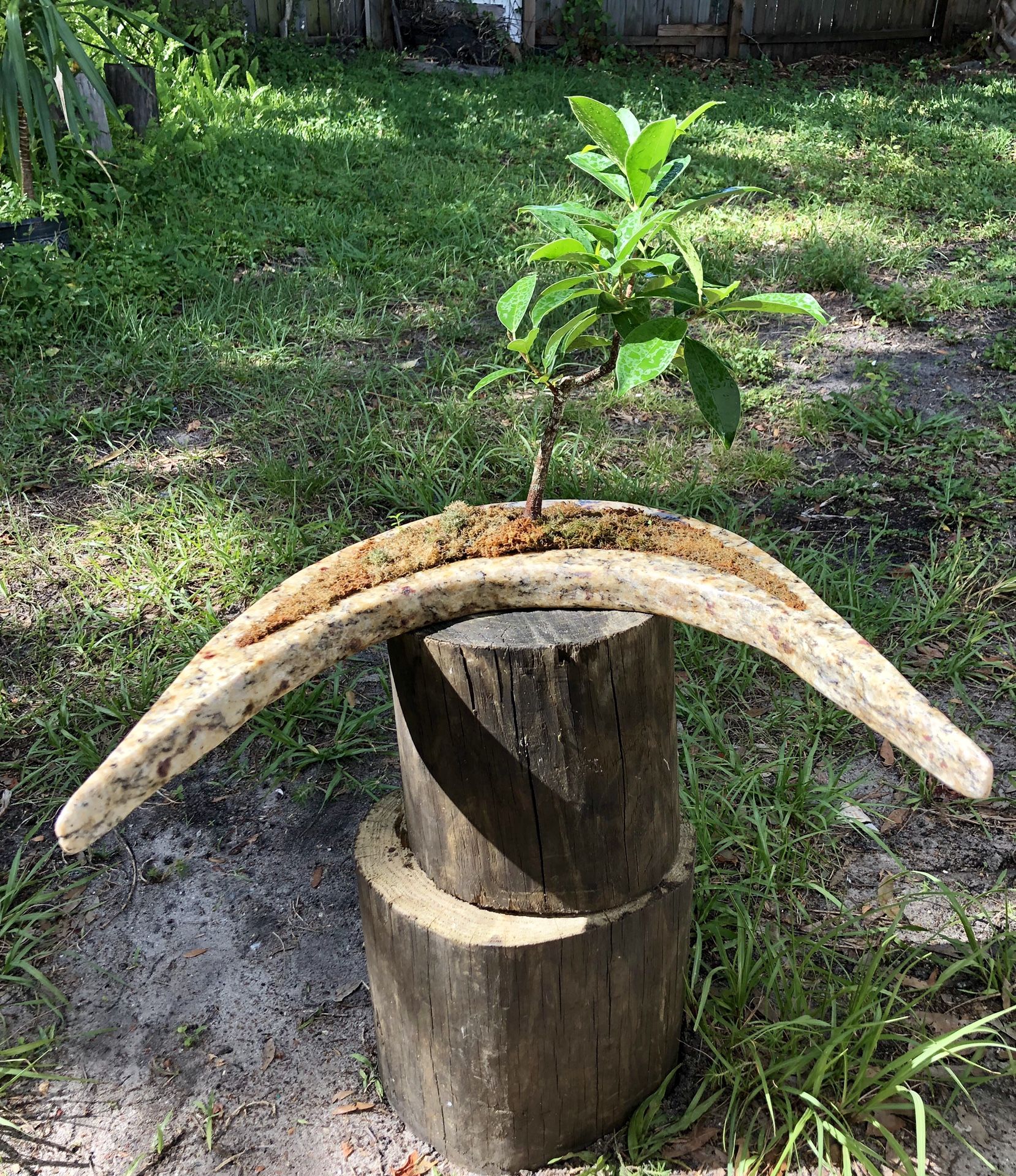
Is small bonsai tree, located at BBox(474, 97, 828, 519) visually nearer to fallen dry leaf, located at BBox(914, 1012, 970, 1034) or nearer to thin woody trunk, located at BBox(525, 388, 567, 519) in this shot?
thin woody trunk, located at BBox(525, 388, 567, 519)

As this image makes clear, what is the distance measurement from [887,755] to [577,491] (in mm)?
1350

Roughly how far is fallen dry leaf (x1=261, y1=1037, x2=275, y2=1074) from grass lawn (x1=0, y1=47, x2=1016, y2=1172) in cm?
12

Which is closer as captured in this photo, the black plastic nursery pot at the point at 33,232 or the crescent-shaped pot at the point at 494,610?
the crescent-shaped pot at the point at 494,610

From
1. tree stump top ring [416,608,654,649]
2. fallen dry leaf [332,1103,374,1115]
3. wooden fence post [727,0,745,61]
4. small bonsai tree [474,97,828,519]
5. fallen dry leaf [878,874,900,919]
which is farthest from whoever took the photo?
wooden fence post [727,0,745,61]

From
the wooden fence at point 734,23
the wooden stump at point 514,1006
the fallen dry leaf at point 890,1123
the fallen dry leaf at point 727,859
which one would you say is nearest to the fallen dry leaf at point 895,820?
the fallen dry leaf at point 727,859

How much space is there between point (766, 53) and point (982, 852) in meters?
10.3

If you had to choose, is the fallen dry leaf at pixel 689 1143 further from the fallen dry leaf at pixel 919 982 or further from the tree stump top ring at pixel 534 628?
the tree stump top ring at pixel 534 628

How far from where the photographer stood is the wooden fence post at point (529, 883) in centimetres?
150

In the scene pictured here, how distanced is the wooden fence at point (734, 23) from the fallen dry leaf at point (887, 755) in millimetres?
8504

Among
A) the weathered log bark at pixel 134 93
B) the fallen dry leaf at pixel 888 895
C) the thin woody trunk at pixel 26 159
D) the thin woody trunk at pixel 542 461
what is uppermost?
the weathered log bark at pixel 134 93

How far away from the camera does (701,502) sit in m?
3.44

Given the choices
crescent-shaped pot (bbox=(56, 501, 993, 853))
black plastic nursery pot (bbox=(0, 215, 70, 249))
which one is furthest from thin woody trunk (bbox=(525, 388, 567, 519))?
black plastic nursery pot (bbox=(0, 215, 70, 249))

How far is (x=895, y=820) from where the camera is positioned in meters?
2.51

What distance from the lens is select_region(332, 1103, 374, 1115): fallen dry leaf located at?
1942 mm
